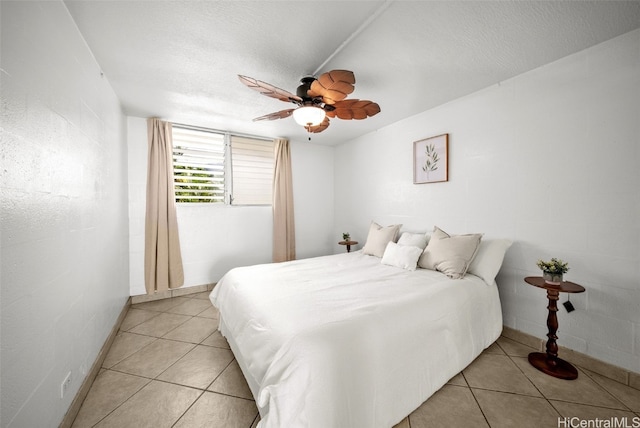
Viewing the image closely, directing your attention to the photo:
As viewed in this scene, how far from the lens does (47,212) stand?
1.22 m

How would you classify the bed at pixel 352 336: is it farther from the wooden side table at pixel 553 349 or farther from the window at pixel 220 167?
the window at pixel 220 167

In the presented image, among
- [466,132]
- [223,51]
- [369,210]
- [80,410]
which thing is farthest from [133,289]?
[466,132]

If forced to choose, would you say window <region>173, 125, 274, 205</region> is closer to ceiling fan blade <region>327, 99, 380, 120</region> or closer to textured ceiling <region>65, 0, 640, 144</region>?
textured ceiling <region>65, 0, 640, 144</region>

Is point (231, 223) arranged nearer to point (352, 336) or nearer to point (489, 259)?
point (352, 336)

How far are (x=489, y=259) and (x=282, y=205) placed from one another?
9.98ft

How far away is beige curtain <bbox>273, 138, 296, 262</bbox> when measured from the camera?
4164 millimetres

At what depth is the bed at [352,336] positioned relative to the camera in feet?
3.76

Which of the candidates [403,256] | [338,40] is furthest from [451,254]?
[338,40]

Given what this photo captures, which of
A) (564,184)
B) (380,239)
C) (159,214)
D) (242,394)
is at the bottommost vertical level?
(242,394)

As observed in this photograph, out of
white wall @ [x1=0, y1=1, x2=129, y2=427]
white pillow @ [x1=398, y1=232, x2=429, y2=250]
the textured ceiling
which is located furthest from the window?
white pillow @ [x1=398, y1=232, x2=429, y2=250]

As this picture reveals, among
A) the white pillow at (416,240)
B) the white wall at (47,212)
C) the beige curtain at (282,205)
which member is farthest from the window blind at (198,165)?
the white pillow at (416,240)

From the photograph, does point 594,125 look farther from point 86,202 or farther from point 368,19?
point 86,202

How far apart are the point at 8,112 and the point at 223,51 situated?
1.34m

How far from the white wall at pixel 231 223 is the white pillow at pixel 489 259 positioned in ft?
9.53
